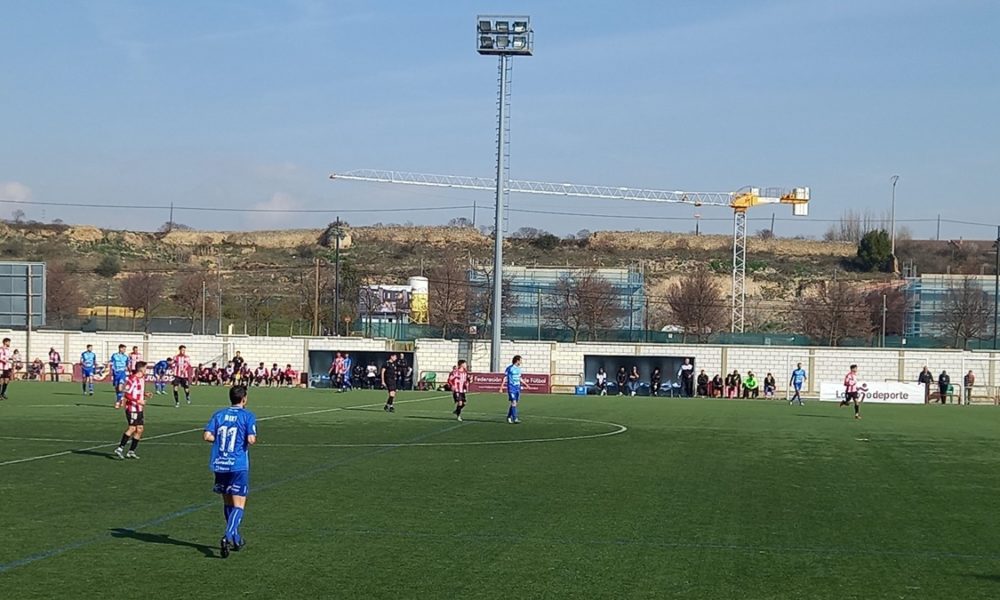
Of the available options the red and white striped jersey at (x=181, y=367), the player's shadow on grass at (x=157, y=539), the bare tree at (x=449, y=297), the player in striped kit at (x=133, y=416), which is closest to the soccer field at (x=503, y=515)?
the player's shadow on grass at (x=157, y=539)

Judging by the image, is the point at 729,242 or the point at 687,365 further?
the point at 729,242

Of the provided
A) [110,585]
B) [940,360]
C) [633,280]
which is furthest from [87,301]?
[110,585]

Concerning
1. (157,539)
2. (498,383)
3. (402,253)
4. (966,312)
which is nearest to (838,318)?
(966,312)

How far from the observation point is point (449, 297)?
96.0 meters

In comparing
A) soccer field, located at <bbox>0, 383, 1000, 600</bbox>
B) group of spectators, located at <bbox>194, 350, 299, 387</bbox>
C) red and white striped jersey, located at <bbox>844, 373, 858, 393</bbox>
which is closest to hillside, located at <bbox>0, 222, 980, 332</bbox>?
group of spectators, located at <bbox>194, 350, 299, 387</bbox>

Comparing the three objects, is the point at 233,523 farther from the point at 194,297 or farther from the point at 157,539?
the point at 194,297

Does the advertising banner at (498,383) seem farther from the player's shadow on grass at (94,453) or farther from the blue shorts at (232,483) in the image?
the blue shorts at (232,483)

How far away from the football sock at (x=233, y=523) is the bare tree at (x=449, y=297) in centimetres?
7793

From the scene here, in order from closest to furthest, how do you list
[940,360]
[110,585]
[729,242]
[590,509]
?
1. [110,585]
2. [590,509]
3. [940,360]
4. [729,242]

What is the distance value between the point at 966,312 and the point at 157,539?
8729 cm

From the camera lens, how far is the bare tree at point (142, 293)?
10219 centimetres

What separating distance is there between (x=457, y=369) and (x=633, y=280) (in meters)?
76.0

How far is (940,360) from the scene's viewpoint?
6588 cm

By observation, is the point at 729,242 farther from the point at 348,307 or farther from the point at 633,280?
the point at 348,307
